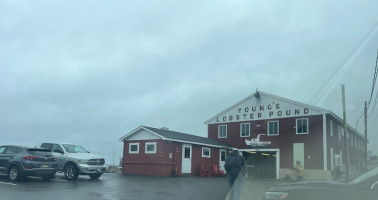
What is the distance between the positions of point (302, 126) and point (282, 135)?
187 centimetres

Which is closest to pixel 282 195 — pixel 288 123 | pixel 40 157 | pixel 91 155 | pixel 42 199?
pixel 42 199

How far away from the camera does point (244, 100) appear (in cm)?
3266

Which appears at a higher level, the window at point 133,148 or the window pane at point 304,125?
the window pane at point 304,125

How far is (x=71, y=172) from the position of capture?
1675cm

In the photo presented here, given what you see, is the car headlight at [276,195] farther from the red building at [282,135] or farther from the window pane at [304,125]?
the window pane at [304,125]

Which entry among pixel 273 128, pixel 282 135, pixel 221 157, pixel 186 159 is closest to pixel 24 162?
pixel 186 159

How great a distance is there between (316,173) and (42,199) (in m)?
22.5

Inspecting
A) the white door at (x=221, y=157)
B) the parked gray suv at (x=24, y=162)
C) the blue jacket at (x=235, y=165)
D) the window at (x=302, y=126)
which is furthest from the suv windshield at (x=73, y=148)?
the window at (x=302, y=126)

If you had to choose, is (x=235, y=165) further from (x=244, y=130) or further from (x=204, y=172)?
(x=244, y=130)

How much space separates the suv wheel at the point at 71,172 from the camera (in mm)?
16656

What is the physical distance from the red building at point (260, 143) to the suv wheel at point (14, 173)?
37.9 feet

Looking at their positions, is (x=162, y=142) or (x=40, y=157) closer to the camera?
(x=40, y=157)

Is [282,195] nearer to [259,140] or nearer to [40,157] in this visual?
[40,157]

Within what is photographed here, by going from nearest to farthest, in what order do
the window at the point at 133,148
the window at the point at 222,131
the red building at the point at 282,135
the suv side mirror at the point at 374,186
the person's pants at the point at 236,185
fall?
the suv side mirror at the point at 374,186 → the person's pants at the point at 236,185 → the window at the point at 133,148 → the red building at the point at 282,135 → the window at the point at 222,131
